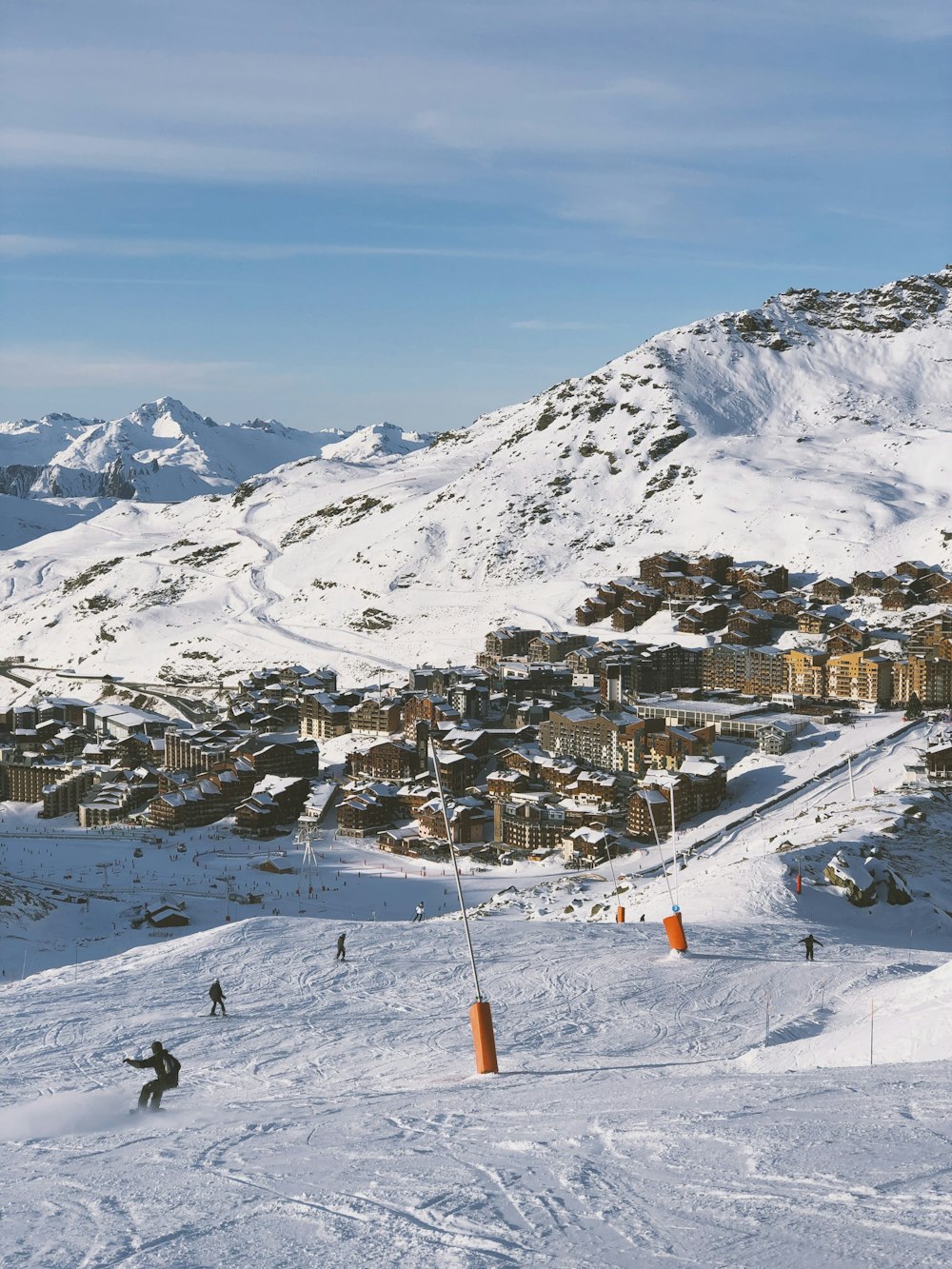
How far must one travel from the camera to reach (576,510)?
112375 mm

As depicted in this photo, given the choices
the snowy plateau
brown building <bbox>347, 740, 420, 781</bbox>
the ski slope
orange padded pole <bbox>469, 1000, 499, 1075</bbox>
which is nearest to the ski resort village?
brown building <bbox>347, 740, 420, 781</bbox>

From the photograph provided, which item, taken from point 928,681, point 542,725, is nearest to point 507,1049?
point 542,725

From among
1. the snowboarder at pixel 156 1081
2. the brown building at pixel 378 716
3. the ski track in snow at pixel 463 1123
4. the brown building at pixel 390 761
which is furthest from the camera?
the brown building at pixel 378 716

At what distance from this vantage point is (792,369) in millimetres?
136000

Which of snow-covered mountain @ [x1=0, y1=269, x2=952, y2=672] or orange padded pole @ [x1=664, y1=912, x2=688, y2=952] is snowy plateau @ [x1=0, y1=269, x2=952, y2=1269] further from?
snow-covered mountain @ [x1=0, y1=269, x2=952, y2=672]

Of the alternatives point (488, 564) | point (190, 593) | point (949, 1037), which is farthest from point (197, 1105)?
point (190, 593)

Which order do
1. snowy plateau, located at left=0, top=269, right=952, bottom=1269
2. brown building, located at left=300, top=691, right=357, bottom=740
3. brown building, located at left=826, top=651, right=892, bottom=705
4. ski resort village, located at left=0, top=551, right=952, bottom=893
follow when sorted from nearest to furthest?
snowy plateau, located at left=0, top=269, right=952, bottom=1269, ski resort village, located at left=0, top=551, right=952, bottom=893, brown building, located at left=826, top=651, right=892, bottom=705, brown building, located at left=300, top=691, right=357, bottom=740

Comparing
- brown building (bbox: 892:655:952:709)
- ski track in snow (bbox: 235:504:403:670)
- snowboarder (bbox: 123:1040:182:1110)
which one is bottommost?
snowboarder (bbox: 123:1040:182:1110)

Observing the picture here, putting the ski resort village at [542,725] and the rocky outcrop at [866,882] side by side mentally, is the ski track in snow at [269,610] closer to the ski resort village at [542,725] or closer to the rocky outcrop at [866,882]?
the ski resort village at [542,725]

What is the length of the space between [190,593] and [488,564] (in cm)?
3451

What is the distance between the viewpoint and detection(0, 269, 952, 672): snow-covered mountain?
9812 centimetres

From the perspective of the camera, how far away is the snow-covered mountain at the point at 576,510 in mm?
98125

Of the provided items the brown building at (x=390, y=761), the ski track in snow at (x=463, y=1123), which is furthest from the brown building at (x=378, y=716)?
the ski track in snow at (x=463, y=1123)

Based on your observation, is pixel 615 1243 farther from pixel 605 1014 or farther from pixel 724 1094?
pixel 605 1014
